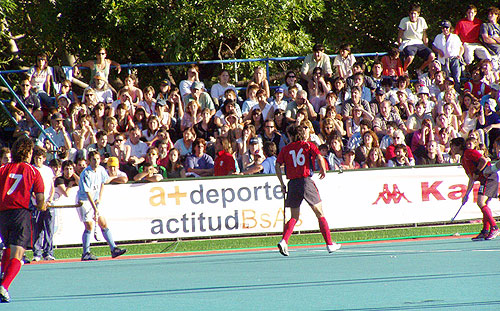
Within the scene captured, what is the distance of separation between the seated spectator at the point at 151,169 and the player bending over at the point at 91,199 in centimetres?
152

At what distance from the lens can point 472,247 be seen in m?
12.2

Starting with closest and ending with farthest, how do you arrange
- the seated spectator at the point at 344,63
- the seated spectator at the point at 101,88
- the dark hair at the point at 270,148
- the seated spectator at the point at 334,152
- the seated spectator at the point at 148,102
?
the seated spectator at the point at 334,152 → the dark hair at the point at 270,148 → the seated spectator at the point at 148,102 → the seated spectator at the point at 101,88 → the seated spectator at the point at 344,63

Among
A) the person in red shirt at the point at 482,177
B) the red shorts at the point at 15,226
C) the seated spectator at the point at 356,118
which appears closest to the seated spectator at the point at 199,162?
the seated spectator at the point at 356,118

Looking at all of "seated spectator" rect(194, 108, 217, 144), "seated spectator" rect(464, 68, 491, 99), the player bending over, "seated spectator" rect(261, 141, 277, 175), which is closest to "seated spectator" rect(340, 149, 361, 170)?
"seated spectator" rect(261, 141, 277, 175)

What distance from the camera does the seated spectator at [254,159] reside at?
15.0 meters

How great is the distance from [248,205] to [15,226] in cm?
672

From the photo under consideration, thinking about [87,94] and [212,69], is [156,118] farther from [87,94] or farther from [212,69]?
[212,69]

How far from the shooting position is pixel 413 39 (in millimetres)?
19047

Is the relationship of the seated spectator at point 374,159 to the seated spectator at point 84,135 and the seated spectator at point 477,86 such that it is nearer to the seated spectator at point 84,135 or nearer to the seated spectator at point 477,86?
the seated spectator at point 477,86

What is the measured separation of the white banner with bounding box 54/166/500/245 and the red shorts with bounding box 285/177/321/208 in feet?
9.56

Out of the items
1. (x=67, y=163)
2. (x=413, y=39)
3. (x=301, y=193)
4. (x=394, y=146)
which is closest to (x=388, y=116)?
(x=394, y=146)

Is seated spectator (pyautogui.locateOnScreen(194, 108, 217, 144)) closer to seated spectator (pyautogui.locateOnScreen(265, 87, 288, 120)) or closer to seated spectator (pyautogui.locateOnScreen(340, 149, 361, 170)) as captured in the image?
seated spectator (pyautogui.locateOnScreen(265, 87, 288, 120))

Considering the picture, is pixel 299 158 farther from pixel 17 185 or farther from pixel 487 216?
pixel 17 185

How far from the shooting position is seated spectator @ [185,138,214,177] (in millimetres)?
15180
